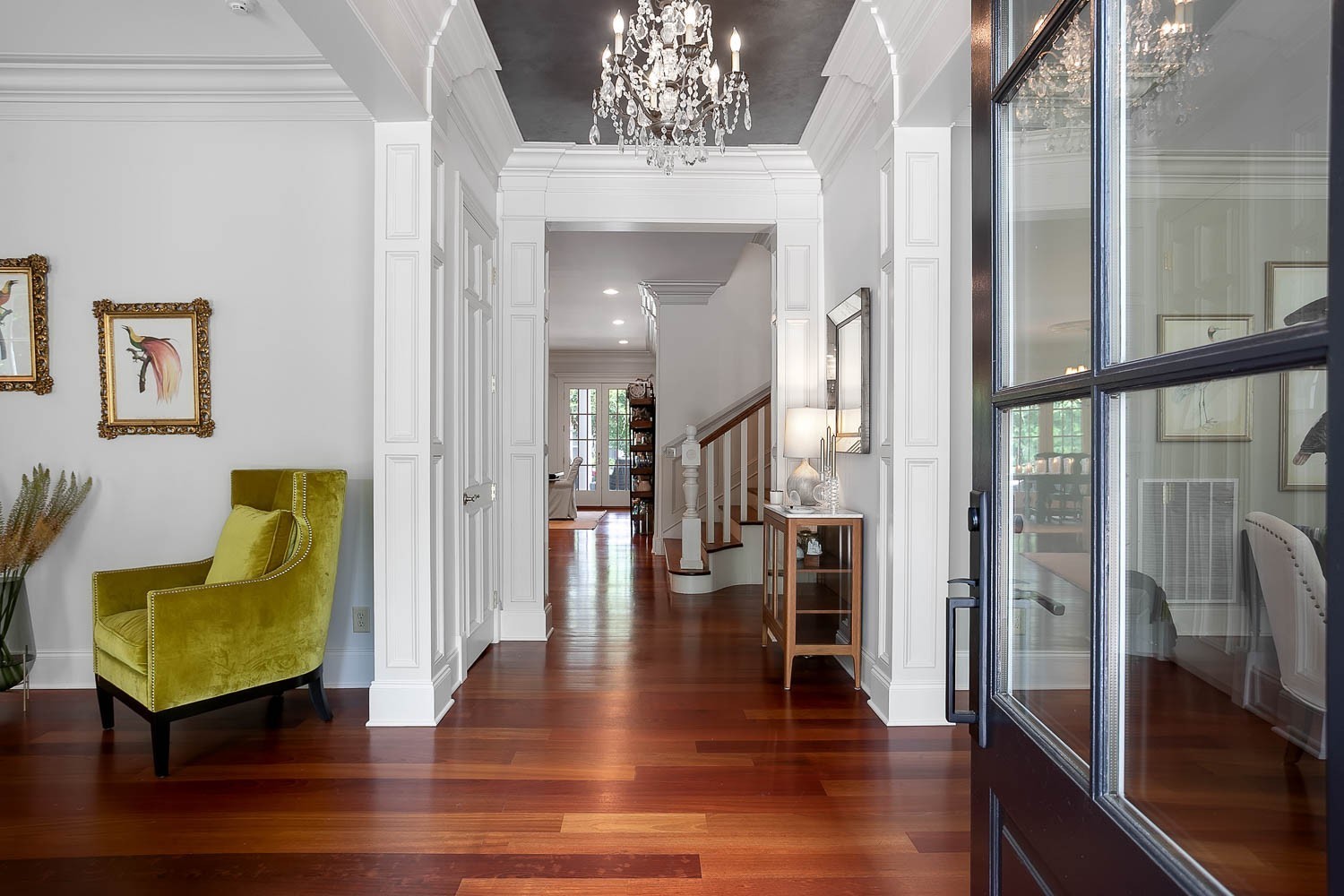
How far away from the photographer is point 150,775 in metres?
2.81

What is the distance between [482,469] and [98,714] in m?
1.91

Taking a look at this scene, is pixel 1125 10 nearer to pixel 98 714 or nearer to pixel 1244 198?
pixel 1244 198

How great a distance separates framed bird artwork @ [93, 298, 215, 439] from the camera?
3732mm

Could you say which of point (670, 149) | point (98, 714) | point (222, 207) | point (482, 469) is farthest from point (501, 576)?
point (670, 149)

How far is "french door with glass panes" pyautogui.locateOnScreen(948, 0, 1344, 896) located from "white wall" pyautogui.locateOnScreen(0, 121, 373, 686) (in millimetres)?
3204

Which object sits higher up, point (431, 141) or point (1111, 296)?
point (431, 141)

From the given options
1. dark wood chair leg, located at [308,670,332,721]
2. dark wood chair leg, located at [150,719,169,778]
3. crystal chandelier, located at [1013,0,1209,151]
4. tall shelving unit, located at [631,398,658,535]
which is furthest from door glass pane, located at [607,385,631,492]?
crystal chandelier, located at [1013,0,1209,151]

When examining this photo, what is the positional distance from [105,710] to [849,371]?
3.47m

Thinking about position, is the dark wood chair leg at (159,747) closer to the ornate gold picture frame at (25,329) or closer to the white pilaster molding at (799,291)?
the ornate gold picture frame at (25,329)

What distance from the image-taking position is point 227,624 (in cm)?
297

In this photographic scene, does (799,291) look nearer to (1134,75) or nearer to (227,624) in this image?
(227,624)

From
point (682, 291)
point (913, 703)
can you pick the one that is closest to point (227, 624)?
point (913, 703)

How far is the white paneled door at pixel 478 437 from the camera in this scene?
13.0 feet

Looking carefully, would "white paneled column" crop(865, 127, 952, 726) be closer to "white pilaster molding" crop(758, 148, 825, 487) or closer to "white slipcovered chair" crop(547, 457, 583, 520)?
"white pilaster molding" crop(758, 148, 825, 487)
